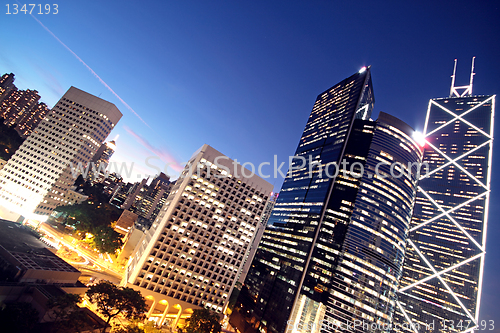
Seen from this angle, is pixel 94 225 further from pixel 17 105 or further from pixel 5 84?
pixel 17 105

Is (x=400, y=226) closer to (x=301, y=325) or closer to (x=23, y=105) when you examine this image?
(x=301, y=325)

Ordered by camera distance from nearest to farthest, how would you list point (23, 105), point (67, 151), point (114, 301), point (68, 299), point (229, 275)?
point (68, 299) < point (114, 301) < point (229, 275) < point (67, 151) < point (23, 105)

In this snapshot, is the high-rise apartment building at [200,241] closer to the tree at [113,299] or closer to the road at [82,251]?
the road at [82,251]

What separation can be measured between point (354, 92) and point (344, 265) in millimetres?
98313

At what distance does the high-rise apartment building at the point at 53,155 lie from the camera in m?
110

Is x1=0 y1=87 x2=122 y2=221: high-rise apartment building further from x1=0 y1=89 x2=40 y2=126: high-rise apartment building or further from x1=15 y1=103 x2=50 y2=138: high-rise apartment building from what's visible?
x1=0 y1=89 x2=40 y2=126: high-rise apartment building

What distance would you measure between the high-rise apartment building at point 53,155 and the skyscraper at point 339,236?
110888mm

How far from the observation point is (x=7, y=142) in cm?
11712

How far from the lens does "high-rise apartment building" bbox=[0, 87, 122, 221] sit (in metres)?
110

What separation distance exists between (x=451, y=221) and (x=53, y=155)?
777 feet

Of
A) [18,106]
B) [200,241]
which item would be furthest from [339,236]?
[18,106]

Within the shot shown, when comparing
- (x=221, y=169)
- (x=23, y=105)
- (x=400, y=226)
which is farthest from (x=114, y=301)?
(x=23, y=105)

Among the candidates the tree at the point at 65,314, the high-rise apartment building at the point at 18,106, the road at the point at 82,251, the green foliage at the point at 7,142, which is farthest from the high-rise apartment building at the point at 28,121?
the tree at the point at 65,314

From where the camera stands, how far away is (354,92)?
438 ft
